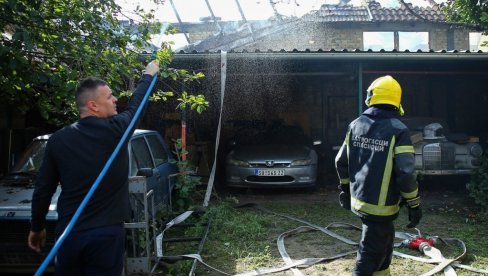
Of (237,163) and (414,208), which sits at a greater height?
(414,208)

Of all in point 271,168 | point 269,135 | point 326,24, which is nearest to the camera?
point 271,168

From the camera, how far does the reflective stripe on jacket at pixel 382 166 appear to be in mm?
3162

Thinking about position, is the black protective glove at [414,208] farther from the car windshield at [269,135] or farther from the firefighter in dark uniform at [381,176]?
the car windshield at [269,135]

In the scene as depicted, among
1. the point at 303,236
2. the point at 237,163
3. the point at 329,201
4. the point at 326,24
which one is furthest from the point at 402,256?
the point at 326,24

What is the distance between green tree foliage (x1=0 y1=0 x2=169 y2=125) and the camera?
149 inches

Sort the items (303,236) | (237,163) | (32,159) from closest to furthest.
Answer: (32,159)
(303,236)
(237,163)

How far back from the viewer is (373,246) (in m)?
3.26

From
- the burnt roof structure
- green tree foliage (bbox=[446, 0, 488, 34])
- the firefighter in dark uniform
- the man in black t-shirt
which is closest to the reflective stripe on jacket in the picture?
the firefighter in dark uniform

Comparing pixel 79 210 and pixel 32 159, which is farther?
pixel 32 159

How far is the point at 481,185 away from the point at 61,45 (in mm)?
6845

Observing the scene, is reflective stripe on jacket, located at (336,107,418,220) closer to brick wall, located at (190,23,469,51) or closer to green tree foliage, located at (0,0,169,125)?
green tree foliage, located at (0,0,169,125)

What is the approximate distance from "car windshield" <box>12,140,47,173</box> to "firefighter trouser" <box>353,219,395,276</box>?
3.74 m

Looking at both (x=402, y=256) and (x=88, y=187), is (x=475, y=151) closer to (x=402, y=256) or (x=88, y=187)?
(x=402, y=256)

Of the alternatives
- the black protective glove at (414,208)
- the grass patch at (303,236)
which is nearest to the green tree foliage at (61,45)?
the grass patch at (303,236)
